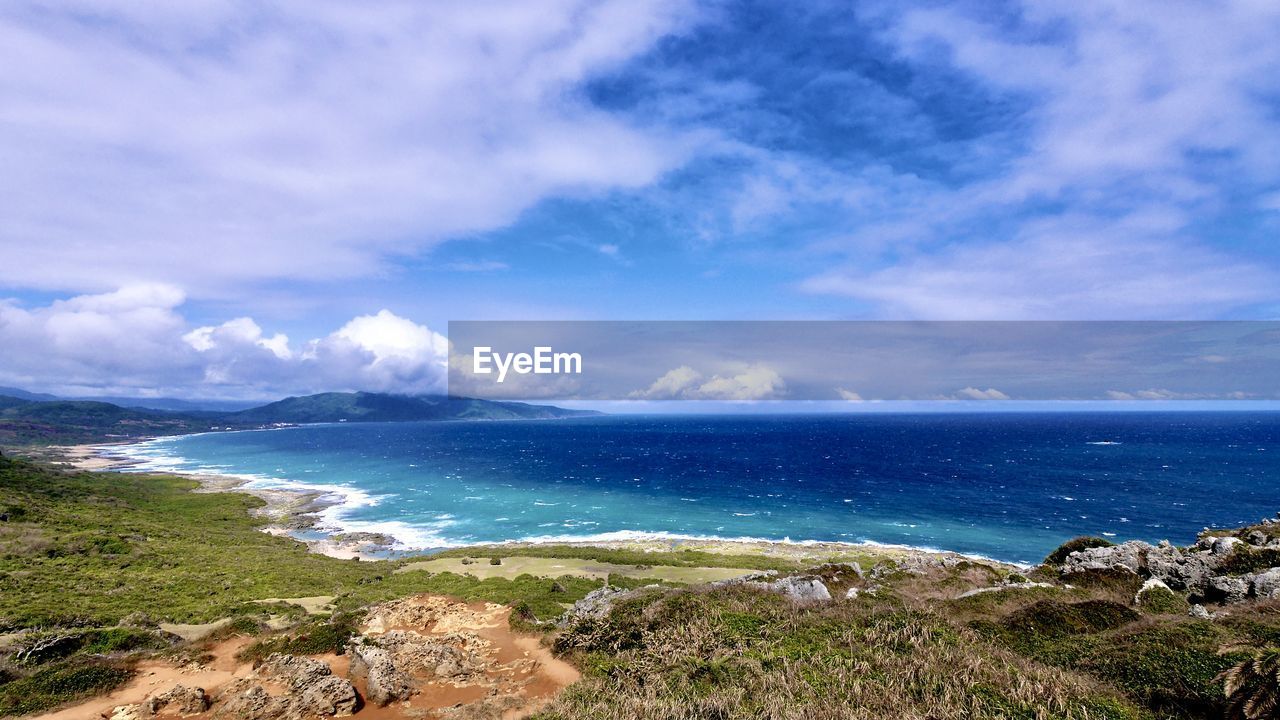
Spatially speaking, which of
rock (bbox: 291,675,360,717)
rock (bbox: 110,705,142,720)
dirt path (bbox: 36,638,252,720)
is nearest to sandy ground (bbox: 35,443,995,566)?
dirt path (bbox: 36,638,252,720)

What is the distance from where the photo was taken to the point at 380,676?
16.6 m

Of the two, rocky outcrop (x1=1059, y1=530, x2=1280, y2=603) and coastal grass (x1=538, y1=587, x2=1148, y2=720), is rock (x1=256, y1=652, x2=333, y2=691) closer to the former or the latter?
coastal grass (x1=538, y1=587, x2=1148, y2=720)

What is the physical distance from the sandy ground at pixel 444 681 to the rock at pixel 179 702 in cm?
52

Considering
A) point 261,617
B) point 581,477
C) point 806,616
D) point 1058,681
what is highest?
point 1058,681

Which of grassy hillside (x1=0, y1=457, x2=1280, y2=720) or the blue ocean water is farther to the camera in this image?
the blue ocean water

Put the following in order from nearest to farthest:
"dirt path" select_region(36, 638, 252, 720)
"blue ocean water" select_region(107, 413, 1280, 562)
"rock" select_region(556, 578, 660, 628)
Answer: "dirt path" select_region(36, 638, 252, 720), "rock" select_region(556, 578, 660, 628), "blue ocean water" select_region(107, 413, 1280, 562)

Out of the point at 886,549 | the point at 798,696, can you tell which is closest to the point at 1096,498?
the point at 886,549

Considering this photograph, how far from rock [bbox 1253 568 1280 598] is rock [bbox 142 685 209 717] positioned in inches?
1420

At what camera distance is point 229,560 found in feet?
138

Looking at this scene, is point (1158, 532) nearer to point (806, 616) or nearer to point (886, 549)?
point (886, 549)

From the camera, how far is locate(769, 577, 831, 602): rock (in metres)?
23.2

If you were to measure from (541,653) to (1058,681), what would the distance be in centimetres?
1623

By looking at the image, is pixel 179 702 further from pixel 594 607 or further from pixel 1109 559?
pixel 1109 559

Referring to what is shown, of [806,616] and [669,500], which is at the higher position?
[806,616]
